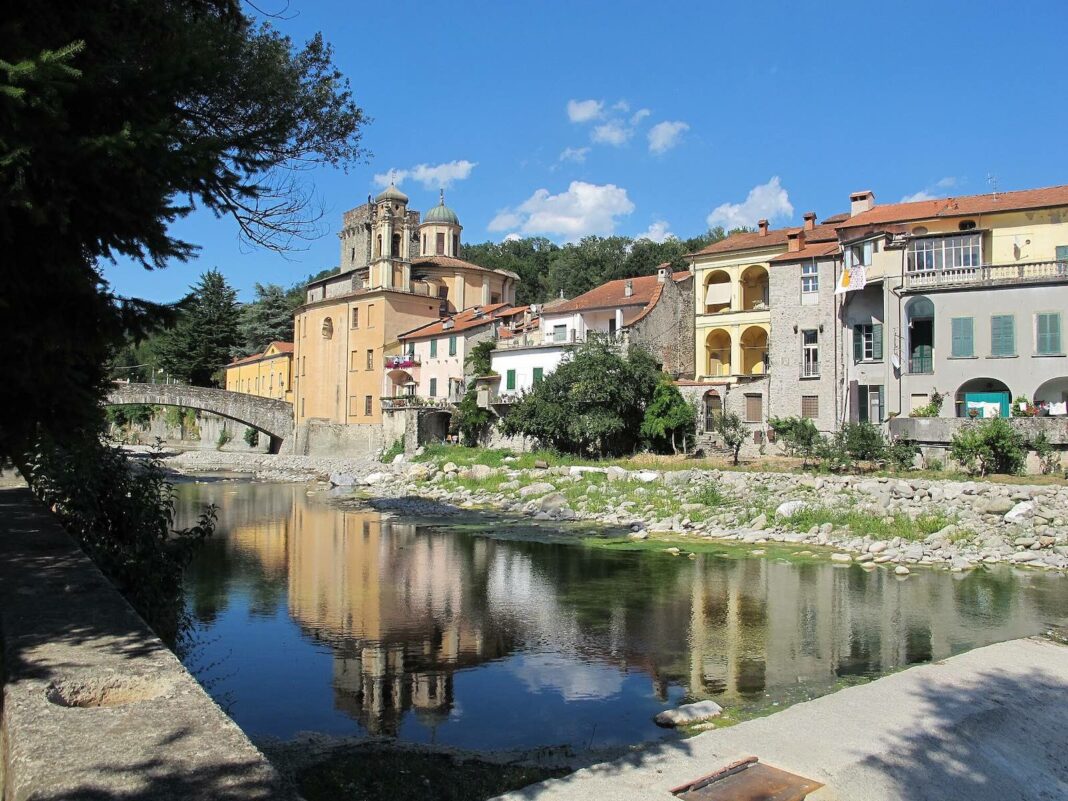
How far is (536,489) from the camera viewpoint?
102 feet

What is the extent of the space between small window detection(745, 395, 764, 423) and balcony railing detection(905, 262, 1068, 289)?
26.9 feet

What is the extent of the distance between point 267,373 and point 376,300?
19.7 m

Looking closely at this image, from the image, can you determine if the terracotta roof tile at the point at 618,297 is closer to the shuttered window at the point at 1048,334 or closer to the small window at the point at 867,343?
the small window at the point at 867,343

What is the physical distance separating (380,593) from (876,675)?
9.47 m

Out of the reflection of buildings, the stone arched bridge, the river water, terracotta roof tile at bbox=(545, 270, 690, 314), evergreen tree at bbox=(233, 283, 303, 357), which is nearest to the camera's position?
the river water

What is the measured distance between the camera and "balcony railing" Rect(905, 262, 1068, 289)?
2731 centimetres

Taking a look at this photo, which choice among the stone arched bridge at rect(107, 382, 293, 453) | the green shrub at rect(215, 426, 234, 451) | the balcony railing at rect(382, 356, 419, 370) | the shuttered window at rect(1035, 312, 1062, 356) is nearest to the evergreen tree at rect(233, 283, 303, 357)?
the green shrub at rect(215, 426, 234, 451)

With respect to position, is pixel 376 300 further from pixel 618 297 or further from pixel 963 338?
pixel 963 338

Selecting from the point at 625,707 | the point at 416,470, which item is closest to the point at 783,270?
the point at 416,470

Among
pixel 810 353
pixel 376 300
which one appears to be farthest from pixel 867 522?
pixel 376 300

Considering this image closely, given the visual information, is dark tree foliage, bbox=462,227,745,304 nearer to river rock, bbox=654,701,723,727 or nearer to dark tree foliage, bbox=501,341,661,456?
dark tree foliage, bbox=501,341,661,456

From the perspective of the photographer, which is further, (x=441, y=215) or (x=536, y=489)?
(x=441, y=215)

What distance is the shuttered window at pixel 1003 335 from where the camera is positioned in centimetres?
2753

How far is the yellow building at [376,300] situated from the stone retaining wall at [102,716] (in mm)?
45218
